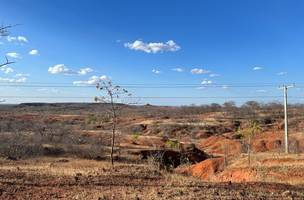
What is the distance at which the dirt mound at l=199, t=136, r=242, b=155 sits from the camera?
53.1m

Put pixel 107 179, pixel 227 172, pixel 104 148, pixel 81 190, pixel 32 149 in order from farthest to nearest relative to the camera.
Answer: pixel 104 148 → pixel 32 149 → pixel 227 172 → pixel 107 179 → pixel 81 190

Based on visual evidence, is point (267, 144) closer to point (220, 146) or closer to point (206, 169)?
point (220, 146)

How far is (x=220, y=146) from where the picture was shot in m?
57.5

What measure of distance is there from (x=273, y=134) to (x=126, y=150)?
111 feet

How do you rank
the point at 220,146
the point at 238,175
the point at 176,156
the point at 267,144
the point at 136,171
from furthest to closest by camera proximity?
the point at 267,144
the point at 220,146
the point at 176,156
the point at 238,175
the point at 136,171

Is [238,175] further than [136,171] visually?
Yes

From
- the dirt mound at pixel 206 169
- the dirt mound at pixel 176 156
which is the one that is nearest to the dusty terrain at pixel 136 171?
the dirt mound at pixel 206 169

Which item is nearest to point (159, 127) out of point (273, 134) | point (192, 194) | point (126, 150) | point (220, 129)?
point (220, 129)

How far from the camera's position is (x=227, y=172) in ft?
84.8

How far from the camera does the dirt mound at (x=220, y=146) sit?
53.1 meters

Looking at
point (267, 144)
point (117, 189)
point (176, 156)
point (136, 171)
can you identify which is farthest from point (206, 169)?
point (267, 144)

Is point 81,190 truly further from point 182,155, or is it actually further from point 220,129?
point 220,129

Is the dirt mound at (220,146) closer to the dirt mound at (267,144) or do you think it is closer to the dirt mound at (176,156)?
the dirt mound at (267,144)

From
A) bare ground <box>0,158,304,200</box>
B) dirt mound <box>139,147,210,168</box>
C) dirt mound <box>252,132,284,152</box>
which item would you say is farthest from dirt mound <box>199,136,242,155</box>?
bare ground <box>0,158,304,200</box>
